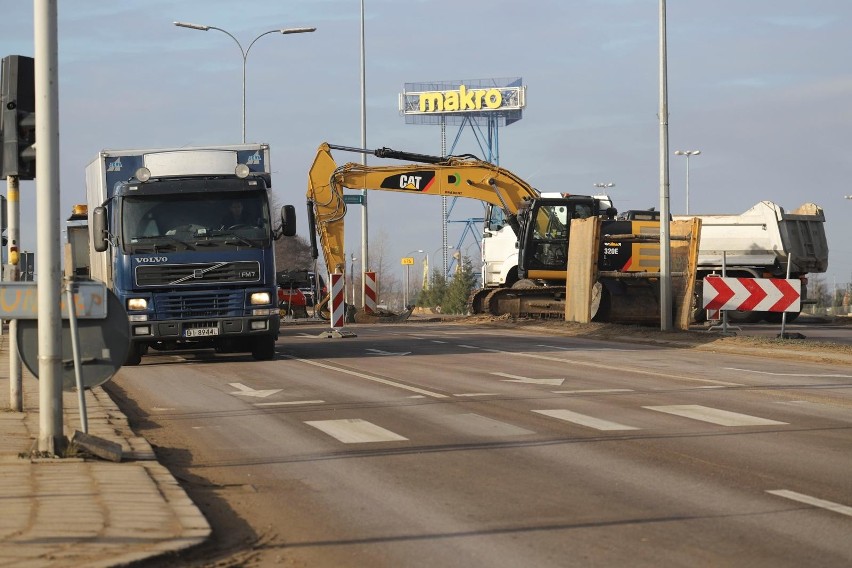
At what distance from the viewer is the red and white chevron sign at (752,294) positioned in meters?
25.2

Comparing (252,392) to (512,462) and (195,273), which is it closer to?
(195,273)

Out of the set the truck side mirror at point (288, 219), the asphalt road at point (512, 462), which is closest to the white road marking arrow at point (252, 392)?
the asphalt road at point (512, 462)

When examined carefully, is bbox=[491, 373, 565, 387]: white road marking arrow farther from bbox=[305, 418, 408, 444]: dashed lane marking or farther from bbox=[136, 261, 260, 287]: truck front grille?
bbox=[136, 261, 260, 287]: truck front grille

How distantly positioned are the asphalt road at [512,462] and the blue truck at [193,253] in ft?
4.44

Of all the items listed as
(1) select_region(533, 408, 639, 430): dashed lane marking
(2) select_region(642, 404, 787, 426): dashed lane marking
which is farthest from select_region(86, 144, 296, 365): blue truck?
(2) select_region(642, 404, 787, 426): dashed lane marking

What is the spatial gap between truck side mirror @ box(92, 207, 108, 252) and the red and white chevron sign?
12.5 meters

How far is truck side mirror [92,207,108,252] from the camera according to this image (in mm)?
19672

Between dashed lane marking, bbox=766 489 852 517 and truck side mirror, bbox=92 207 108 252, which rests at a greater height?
truck side mirror, bbox=92 207 108 252

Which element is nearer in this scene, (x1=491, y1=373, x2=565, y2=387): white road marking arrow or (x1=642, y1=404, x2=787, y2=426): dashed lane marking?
(x1=642, y1=404, x2=787, y2=426): dashed lane marking

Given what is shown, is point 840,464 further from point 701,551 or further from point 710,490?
point 701,551

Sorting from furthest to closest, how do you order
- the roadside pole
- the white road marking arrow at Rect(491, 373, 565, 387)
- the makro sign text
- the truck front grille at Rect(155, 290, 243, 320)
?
the makro sign text
the truck front grille at Rect(155, 290, 243, 320)
the white road marking arrow at Rect(491, 373, 565, 387)
the roadside pole

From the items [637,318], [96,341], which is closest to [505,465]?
[96,341]

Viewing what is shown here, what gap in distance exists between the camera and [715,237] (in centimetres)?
3841

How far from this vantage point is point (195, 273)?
1970cm
